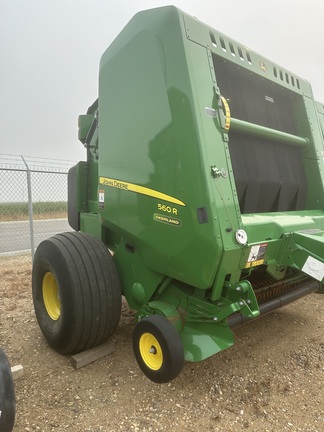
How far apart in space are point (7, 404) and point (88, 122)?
2.93m

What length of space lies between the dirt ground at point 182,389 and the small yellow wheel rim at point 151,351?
0.89ft

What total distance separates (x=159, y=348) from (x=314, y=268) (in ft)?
3.76

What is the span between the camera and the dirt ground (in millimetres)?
2033

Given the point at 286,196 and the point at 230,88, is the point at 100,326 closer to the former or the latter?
the point at 286,196

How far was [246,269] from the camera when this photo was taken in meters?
2.26

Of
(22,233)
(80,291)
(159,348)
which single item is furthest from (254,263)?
(22,233)

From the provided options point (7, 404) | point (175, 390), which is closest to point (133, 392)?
point (175, 390)

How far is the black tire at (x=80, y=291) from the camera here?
2502mm

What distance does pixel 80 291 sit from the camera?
8.18 ft

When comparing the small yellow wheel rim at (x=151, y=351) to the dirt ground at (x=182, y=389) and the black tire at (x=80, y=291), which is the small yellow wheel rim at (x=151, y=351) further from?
the black tire at (x=80, y=291)

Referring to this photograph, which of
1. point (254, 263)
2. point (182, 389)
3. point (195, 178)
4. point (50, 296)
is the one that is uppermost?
point (195, 178)

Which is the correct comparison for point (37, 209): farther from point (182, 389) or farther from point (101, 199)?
point (182, 389)

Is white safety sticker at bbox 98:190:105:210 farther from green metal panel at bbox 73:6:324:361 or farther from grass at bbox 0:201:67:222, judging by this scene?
grass at bbox 0:201:67:222

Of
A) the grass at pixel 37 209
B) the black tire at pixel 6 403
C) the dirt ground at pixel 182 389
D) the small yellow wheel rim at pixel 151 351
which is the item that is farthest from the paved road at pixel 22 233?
the black tire at pixel 6 403
